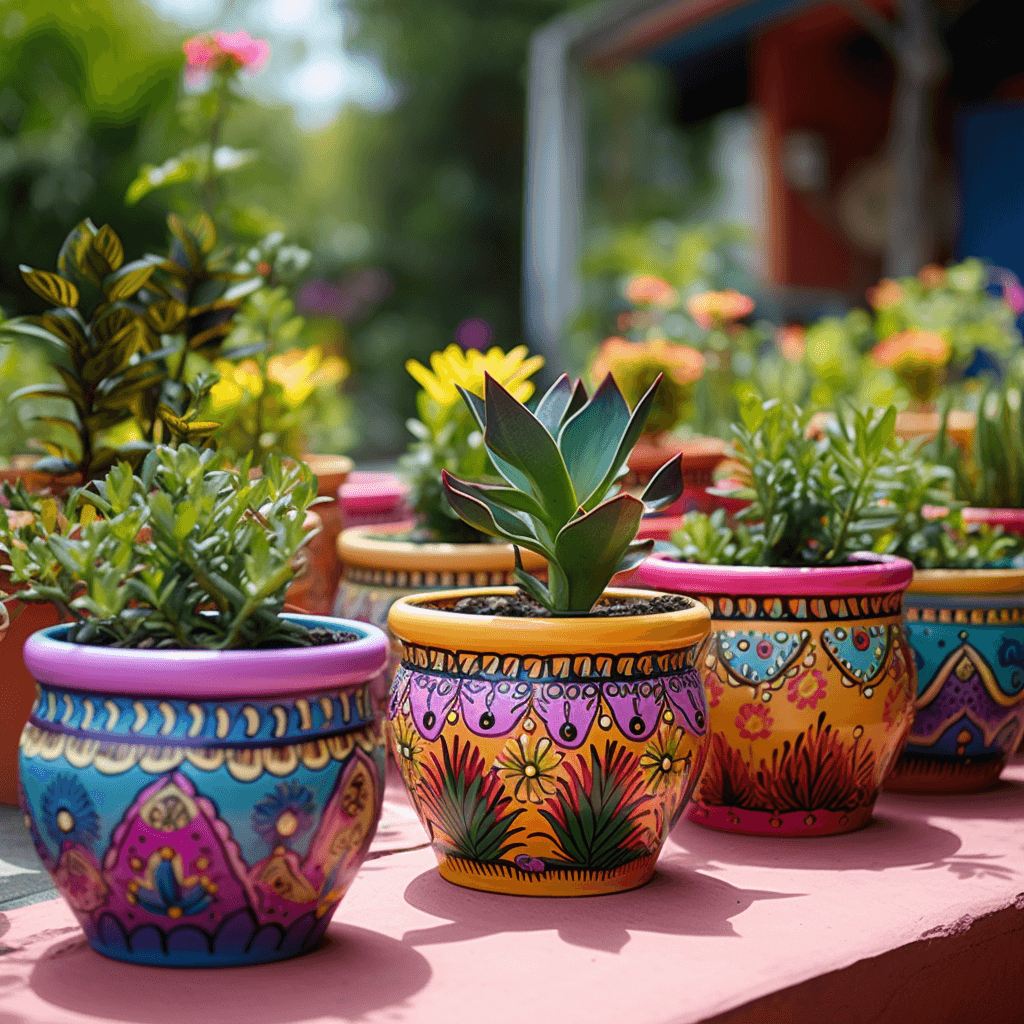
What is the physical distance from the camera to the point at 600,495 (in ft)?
6.47

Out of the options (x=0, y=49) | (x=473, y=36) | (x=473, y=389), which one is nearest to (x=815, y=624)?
(x=473, y=389)

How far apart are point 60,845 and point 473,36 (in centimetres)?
2322

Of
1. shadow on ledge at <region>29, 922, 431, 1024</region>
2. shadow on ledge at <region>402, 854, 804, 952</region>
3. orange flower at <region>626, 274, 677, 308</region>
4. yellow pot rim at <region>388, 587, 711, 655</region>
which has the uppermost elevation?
orange flower at <region>626, 274, 677, 308</region>

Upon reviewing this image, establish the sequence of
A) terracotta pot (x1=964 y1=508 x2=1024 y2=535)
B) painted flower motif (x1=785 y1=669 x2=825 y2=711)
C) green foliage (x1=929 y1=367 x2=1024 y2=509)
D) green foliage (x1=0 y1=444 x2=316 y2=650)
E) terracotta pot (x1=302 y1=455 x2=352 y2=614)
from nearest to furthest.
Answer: green foliage (x1=0 y1=444 x2=316 y2=650)
painted flower motif (x1=785 y1=669 x2=825 y2=711)
terracotta pot (x1=302 y1=455 x2=352 y2=614)
terracotta pot (x1=964 y1=508 x2=1024 y2=535)
green foliage (x1=929 y1=367 x2=1024 y2=509)

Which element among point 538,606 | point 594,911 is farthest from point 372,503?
point 594,911

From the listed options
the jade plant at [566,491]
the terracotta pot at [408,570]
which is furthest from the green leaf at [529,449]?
the terracotta pot at [408,570]

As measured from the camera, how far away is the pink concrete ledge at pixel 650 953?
150 cm

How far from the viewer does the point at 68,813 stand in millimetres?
1507

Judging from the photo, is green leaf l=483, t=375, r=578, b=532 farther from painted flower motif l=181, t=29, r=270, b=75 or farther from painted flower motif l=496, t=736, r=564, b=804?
painted flower motif l=181, t=29, r=270, b=75

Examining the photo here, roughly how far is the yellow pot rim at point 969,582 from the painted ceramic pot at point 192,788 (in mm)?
1325

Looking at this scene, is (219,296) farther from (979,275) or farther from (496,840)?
(979,275)

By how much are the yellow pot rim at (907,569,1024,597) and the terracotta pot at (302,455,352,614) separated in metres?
1.20

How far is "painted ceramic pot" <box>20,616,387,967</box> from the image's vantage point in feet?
4.86

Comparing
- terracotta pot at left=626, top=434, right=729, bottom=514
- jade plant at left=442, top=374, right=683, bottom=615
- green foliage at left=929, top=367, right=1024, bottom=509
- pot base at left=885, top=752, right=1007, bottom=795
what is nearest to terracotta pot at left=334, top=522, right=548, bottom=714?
jade plant at left=442, top=374, right=683, bottom=615
